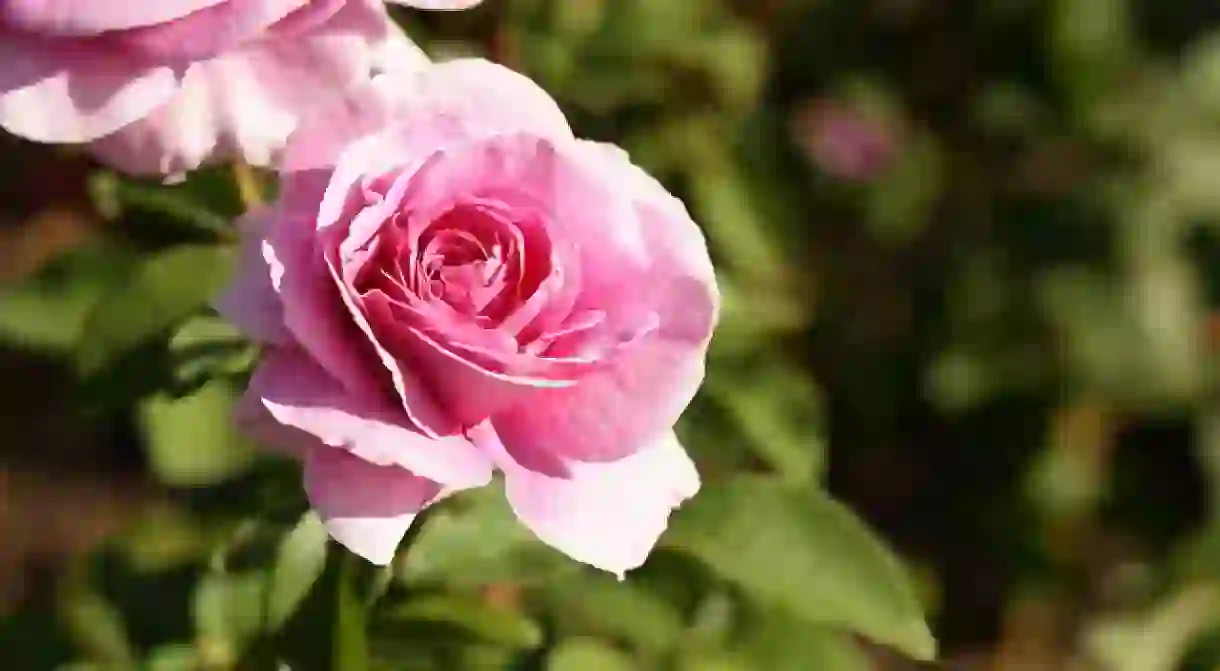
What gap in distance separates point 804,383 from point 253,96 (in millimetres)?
588

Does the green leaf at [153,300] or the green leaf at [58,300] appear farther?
the green leaf at [58,300]

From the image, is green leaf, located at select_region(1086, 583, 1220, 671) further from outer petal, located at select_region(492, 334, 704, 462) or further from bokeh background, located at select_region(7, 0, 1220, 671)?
outer petal, located at select_region(492, 334, 704, 462)

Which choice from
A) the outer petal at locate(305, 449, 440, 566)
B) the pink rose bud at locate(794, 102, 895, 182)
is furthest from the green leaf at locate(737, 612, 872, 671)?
the pink rose bud at locate(794, 102, 895, 182)

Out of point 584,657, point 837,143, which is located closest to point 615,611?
point 584,657

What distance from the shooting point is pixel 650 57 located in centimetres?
125

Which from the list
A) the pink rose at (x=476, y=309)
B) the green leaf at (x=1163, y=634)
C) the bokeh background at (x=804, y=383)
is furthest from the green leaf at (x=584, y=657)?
the green leaf at (x=1163, y=634)

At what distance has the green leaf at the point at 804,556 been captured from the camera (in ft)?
2.63

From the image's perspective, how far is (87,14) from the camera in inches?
23.9

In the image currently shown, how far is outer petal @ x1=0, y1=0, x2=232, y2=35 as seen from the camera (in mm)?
600

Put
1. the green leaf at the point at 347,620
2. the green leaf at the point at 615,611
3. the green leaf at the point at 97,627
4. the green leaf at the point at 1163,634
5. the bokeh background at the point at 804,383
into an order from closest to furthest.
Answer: the green leaf at the point at 347,620 → the bokeh background at the point at 804,383 → the green leaf at the point at 615,611 → the green leaf at the point at 97,627 → the green leaf at the point at 1163,634

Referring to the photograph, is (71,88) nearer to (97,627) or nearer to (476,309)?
(476,309)

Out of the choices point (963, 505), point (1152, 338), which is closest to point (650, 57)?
point (1152, 338)

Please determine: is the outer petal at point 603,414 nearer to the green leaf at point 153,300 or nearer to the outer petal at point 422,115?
the outer petal at point 422,115

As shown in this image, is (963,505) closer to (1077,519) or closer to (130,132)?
(1077,519)
